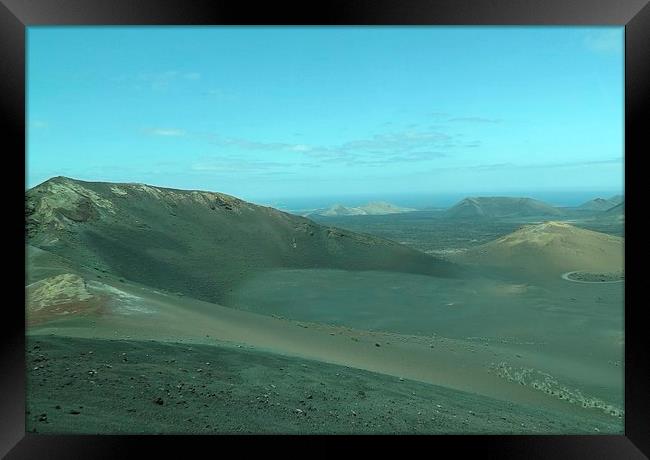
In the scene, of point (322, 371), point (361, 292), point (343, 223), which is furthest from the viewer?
point (343, 223)

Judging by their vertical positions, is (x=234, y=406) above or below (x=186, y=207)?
below

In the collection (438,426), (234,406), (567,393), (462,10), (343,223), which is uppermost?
(462,10)

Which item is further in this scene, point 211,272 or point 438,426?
point 211,272

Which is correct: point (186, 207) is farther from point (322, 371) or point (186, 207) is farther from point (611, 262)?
point (611, 262)

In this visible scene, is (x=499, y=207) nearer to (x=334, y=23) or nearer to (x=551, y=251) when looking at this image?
(x=551, y=251)

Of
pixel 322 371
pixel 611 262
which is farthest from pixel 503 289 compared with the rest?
pixel 322 371

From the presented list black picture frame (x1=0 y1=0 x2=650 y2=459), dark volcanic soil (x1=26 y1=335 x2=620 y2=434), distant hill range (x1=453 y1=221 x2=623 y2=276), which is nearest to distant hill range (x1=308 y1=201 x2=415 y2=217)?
distant hill range (x1=453 y1=221 x2=623 y2=276)

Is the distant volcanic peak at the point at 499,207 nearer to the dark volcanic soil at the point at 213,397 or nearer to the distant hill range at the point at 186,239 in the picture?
the distant hill range at the point at 186,239

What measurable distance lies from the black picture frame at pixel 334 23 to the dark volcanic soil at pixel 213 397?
0.29ft

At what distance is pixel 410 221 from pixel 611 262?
5.03 metres

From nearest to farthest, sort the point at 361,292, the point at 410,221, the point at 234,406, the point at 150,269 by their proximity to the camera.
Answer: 1. the point at 234,406
2. the point at 150,269
3. the point at 361,292
4. the point at 410,221

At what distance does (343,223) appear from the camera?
12836 millimetres

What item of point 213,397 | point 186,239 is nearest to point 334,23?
point 213,397

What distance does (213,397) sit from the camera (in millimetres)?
2537
